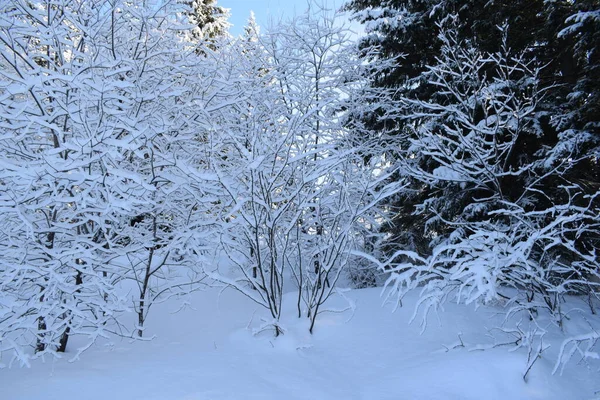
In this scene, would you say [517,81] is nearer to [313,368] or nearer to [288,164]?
[288,164]

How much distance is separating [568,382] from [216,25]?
2025 cm

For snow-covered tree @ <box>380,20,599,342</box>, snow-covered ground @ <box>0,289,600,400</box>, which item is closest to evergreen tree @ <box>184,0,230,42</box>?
snow-covered tree @ <box>380,20,599,342</box>

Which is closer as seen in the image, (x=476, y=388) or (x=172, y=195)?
(x=476, y=388)

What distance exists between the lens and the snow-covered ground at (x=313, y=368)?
9.97 ft

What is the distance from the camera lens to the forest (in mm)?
3467

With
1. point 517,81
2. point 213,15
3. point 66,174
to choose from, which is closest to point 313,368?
point 66,174

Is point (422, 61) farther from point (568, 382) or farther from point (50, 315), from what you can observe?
point (50, 315)

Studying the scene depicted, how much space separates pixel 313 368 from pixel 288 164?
8.64ft

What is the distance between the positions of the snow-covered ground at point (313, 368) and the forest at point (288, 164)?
0.74 ft

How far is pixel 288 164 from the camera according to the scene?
16.4 ft

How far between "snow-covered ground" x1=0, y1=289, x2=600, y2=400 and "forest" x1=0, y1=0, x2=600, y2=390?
0.74ft

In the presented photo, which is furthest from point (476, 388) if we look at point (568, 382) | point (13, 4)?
point (13, 4)

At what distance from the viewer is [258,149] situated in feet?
15.1

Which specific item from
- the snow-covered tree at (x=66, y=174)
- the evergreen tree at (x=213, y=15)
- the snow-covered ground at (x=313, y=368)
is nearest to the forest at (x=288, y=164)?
the snow-covered tree at (x=66, y=174)
